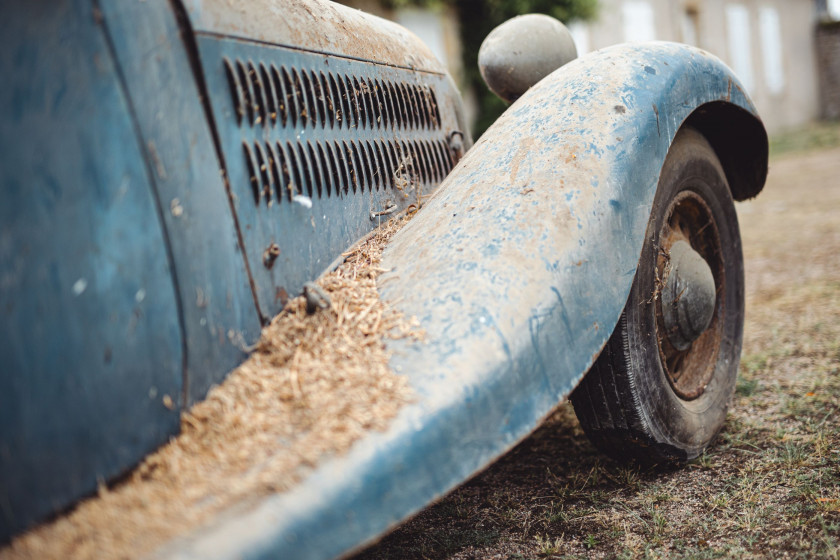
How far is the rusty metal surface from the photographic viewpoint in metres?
1.44

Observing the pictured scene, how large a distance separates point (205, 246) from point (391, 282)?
387 millimetres

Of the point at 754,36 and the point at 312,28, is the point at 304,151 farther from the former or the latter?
the point at 754,36

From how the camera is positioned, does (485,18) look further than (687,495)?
Yes

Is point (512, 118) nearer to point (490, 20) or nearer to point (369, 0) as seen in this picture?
point (369, 0)

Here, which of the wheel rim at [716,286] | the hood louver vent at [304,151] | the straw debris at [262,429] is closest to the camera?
the straw debris at [262,429]

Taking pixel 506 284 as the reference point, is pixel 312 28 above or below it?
above

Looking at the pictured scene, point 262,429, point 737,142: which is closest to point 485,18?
point 737,142

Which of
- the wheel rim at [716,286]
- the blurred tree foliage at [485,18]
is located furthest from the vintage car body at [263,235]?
the blurred tree foliage at [485,18]

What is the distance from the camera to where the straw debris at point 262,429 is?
1.02 meters

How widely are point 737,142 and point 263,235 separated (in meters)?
1.85

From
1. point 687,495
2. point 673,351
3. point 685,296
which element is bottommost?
point 687,495

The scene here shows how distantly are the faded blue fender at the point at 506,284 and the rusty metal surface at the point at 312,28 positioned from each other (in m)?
0.44

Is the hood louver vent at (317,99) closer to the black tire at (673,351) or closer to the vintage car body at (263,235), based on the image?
the vintage car body at (263,235)

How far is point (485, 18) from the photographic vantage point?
12023 mm
